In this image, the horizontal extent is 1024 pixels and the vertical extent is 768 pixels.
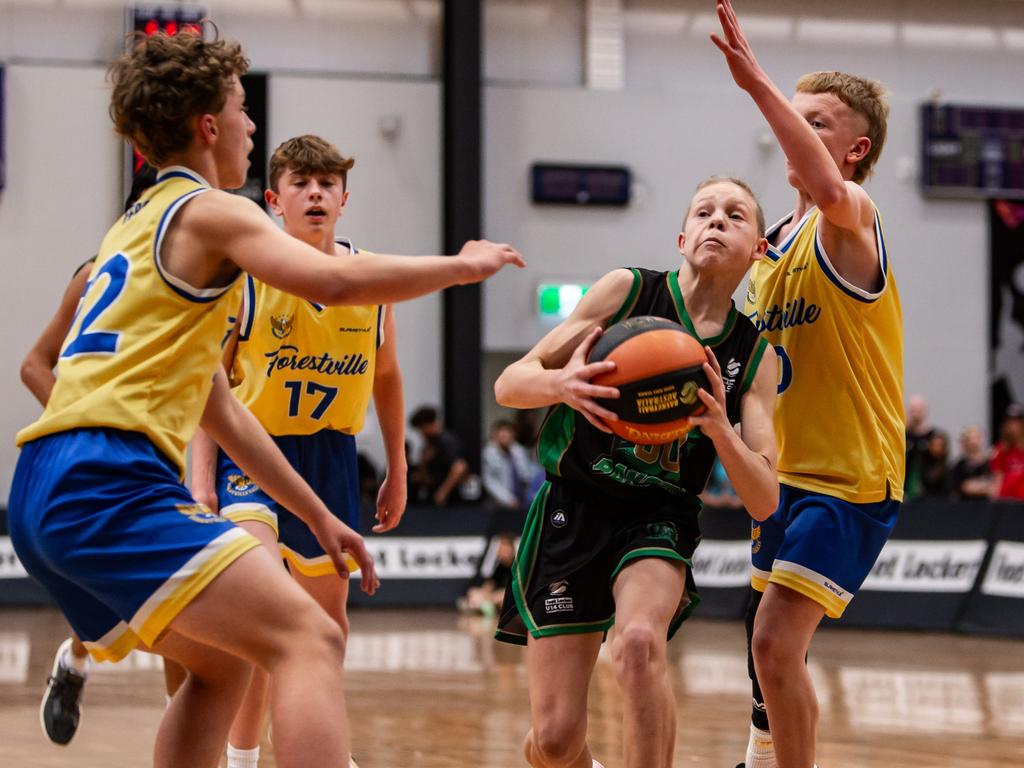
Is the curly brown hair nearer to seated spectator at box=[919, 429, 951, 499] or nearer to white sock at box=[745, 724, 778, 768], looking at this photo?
white sock at box=[745, 724, 778, 768]

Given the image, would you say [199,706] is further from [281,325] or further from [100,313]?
[281,325]

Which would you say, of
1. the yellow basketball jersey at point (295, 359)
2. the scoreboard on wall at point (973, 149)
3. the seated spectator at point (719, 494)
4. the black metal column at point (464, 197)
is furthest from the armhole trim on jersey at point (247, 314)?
the scoreboard on wall at point (973, 149)

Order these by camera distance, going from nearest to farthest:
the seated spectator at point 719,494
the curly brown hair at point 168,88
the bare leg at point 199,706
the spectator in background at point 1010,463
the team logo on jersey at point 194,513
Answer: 1. the team logo on jersey at point 194,513
2. the curly brown hair at point 168,88
3. the bare leg at point 199,706
4. the spectator in background at point 1010,463
5. the seated spectator at point 719,494

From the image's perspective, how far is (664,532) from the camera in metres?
3.81

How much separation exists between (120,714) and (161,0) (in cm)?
960

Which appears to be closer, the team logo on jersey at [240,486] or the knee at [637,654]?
the knee at [637,654]

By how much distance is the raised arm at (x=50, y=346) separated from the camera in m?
4.69

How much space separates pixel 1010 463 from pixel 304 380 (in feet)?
28.7

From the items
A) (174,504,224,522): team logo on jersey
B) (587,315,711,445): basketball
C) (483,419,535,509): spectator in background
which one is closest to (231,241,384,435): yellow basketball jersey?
(587,315,711,445): basketball

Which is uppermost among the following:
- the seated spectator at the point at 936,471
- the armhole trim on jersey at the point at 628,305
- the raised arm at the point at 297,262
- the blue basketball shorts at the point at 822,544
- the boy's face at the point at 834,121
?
the boy's face at the point at 834,121

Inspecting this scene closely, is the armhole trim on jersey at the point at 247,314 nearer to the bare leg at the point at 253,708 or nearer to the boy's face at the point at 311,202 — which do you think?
the boy's face at the point at 311,202

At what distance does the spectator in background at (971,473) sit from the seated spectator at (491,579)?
4102mm

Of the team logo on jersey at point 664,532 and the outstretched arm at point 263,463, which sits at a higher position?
the outstretched arm at point 263,463

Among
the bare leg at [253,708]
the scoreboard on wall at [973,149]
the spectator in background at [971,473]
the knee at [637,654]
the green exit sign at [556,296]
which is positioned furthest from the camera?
the scoreboard on wall at [973,149]
